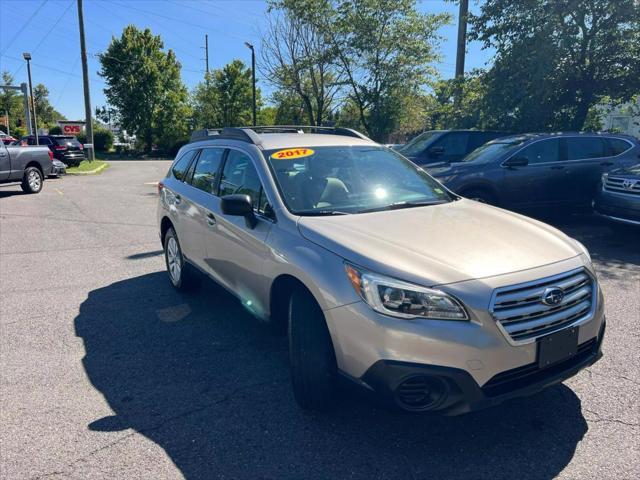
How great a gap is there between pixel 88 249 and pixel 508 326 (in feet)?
22.6

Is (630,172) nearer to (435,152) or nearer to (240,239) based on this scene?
(435,152)

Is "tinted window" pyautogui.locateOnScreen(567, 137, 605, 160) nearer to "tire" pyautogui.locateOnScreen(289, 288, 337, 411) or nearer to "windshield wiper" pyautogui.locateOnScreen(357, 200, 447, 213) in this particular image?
"windshield wiper" pyautogui.locateOnScreen(357, 200, 447, 213)

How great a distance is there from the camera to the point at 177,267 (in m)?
5.40

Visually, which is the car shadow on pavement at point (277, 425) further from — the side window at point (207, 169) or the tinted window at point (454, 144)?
the tinted window at point (454, 144)

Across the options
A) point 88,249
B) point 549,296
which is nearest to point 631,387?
point 549,296

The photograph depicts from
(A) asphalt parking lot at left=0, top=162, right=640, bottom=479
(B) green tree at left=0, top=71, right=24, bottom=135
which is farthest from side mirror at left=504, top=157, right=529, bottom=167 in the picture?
(B) green tree at left=0, top=71, right=24, bottom=135

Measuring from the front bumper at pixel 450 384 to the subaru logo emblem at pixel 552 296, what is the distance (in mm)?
336

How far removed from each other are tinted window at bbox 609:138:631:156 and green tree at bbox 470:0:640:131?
3.34 metres

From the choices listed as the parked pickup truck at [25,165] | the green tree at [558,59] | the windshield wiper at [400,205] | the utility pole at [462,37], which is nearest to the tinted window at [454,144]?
the green tree at [558,59]

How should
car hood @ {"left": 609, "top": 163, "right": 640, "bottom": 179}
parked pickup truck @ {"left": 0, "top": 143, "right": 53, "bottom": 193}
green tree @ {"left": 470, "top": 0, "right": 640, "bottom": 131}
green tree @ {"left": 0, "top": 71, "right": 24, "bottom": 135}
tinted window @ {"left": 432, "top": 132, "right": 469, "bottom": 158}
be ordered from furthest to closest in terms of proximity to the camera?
1. green tree @ {"left": 0, "top": 71, "right": 24, "bottom": 135}
2. parked pickup truck @ {"left": 0, "top": 143, "right": 53, "bottom": 193}
3. green tree @ {"left": 470, "top": 0, "right": 640, "bottom": 131}
4. tinted window @ {"left": 432, "top": 132, "right": 469, "bottom": 158}
5. car hood @ {"left": 609, "top": 163, "right": 640, "bottom": 179}

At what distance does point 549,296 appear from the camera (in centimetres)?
264

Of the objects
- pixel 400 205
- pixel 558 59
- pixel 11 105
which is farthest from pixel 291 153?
pixel 11 105

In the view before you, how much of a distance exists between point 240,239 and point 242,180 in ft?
1.81

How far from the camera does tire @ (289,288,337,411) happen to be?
2.86 meters
